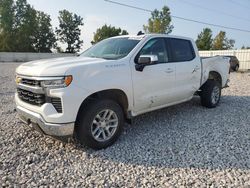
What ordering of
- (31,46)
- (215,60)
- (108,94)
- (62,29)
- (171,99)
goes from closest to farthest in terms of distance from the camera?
(108,94) → (171,99) → (215,60) → (31,46) → (62,29)

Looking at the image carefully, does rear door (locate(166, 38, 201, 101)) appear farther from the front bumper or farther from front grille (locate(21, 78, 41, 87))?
front grille (locate(21, 78, 41, 87))

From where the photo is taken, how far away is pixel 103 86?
3.88 metres

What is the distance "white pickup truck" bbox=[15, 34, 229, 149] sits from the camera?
3580mm

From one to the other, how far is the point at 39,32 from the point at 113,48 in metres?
64.9

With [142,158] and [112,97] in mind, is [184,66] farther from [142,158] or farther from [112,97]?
[142,158]

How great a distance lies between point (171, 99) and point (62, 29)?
72926mm

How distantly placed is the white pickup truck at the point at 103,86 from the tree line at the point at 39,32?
50477mm

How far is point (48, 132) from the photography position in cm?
365

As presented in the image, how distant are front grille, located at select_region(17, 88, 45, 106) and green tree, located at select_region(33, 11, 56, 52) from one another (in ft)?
209

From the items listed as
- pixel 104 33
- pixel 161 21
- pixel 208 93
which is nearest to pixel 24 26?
pixel 104 33

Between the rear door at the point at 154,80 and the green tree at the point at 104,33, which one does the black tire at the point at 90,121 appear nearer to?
the rear door at the point at 154,80

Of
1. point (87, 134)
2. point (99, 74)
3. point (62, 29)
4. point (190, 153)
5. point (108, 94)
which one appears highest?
point (62, 29)

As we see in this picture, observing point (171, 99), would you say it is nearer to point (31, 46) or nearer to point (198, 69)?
point (198, 69)

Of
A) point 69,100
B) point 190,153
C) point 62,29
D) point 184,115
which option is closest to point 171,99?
point 184,115
